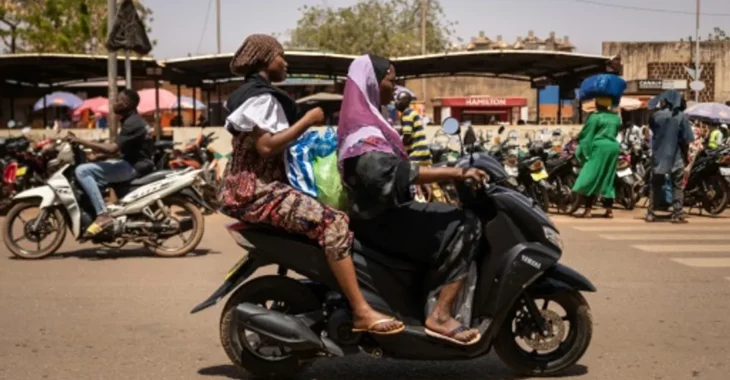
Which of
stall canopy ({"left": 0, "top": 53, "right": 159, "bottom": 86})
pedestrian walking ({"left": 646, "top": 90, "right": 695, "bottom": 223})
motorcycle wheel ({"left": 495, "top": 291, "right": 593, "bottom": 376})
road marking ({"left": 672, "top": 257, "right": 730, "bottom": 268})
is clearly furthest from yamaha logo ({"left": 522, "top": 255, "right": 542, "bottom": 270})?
stall canopy ({"left": 0, "top": 53, "right": 159, "bottom": 86})

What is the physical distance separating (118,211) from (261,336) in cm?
515

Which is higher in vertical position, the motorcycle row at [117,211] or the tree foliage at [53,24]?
the tree foliage at [53,24]

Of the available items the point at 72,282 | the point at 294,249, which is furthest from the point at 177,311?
the point at 294,249

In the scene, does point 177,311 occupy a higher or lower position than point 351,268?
lower

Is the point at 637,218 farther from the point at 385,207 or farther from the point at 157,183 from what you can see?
the point at 385,207

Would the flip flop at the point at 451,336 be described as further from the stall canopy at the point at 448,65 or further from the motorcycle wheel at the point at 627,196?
the stall canopy at the point at 448,65

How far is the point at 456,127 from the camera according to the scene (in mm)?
5793

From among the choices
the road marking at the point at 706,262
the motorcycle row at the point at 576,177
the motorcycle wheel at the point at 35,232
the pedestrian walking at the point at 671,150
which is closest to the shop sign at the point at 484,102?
the motorcycle row at the point at 576,177

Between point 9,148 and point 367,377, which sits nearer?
point 367,377

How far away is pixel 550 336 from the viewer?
5227mm

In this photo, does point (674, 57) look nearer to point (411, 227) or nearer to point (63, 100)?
point (63, 100)

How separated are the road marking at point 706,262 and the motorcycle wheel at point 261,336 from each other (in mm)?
5641

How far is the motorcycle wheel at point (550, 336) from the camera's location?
205 inches

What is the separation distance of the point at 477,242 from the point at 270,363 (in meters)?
1.20
